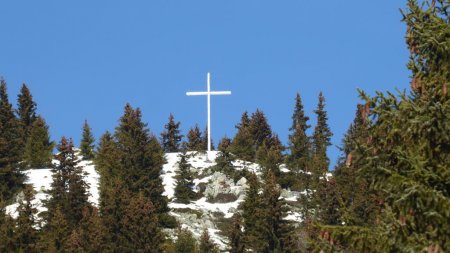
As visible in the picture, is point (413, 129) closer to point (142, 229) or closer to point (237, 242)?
point (237, 242)

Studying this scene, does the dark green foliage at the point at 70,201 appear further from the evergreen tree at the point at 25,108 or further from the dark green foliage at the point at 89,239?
the evergreen tree at the point at 25,108

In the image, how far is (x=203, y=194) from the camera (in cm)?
9219

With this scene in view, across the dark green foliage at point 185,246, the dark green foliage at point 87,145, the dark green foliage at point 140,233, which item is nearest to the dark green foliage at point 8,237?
the dark green foliage at point 140,233

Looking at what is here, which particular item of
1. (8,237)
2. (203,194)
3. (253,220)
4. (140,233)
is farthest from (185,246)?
(203,194)

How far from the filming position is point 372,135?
13.1 metres

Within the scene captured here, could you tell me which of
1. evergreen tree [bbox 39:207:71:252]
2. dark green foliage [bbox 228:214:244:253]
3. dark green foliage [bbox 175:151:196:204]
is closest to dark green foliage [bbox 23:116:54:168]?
dark green foliage [bbox 175:151:196:204]

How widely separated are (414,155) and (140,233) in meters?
48.3

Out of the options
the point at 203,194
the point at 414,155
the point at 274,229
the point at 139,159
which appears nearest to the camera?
the point at 414,155

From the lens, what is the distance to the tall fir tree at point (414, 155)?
12086 mm

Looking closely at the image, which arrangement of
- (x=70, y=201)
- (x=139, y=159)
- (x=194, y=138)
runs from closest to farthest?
(x=70, y=201), (x=139, y=159), (x=194, y=138)

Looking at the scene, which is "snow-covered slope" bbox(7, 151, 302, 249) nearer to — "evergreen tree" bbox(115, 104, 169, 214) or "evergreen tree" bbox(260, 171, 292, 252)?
"evergreen tree" bbox(115, 104, 169, 214)

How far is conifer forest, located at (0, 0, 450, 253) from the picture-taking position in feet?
41.1

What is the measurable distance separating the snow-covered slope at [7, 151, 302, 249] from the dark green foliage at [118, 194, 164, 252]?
42.9 feet

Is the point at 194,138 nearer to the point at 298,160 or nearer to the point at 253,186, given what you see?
the point at 298,160
